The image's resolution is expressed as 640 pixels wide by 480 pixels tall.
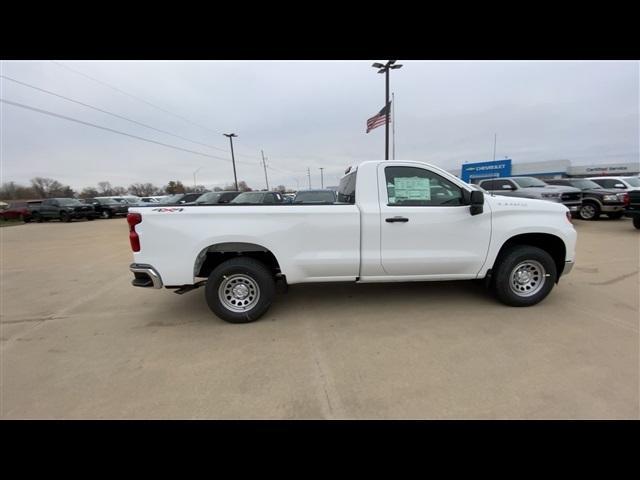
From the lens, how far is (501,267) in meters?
3.64

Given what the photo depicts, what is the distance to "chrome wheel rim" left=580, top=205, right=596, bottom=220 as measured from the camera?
1119 cm

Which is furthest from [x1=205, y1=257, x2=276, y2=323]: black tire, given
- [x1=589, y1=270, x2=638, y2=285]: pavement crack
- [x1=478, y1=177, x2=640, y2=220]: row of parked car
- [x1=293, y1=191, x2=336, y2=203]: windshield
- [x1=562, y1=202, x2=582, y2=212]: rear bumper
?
[x1=562, y1=202, x2=582, y2=212]: rear bumper

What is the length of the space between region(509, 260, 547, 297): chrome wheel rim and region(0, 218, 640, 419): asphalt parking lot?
26 centimetres

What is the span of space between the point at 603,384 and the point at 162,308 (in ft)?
16.3

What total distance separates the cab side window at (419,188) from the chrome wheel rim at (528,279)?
129cm

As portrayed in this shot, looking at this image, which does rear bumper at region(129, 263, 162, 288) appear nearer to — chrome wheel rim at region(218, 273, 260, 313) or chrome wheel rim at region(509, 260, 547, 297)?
chrome wheel rim at region(218, 273, 260, 313)

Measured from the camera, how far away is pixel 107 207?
2236 cm

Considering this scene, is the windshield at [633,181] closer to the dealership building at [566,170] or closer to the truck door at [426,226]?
the truck door at [426,226]

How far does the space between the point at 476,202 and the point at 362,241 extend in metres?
1.43

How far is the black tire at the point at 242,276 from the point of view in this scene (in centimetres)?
337

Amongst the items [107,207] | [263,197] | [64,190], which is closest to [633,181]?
[263,197]

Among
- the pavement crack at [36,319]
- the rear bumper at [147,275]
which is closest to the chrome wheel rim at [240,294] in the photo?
the rear bumper at [147,275]

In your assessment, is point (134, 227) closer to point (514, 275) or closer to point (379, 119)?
point (514, 275)
